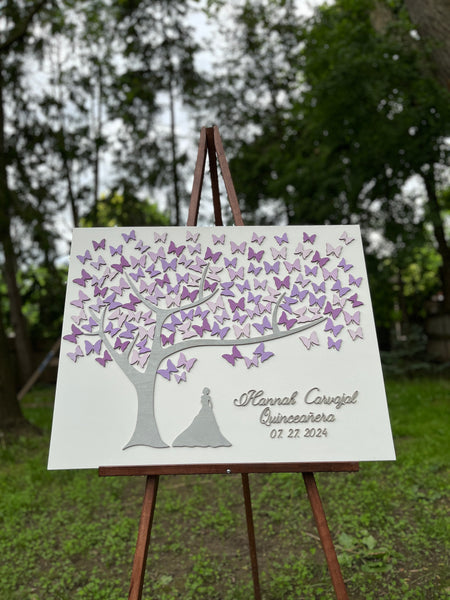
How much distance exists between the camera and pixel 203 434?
180cm

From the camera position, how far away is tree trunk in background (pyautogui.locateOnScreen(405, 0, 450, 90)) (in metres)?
4.47

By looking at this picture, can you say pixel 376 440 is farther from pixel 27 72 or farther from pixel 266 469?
pixel 27 72

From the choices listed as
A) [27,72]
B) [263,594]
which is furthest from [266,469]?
[27,72]

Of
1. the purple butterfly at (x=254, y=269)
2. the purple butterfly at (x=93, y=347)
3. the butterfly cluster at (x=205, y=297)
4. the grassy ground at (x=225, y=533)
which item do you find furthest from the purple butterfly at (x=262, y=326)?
the grassy ground at (x=225, y=533)

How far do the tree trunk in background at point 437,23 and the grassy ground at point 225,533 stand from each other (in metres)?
3.27

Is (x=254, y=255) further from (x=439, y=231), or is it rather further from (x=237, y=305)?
(x=439, y=231)

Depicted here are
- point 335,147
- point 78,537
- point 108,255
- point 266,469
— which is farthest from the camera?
point 335,147

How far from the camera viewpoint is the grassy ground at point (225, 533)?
2.71 m

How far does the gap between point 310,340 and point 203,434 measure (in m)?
0.51

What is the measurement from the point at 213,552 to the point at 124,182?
8.08 metres

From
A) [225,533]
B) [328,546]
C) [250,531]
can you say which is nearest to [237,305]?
[328,546]

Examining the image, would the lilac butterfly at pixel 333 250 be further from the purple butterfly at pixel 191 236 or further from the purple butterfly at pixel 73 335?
the purple butterfly at pixel 73 335

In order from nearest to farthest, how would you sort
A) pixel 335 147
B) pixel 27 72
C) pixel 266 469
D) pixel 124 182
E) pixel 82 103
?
pixel 266 469 < pixel 335 147 < pixel 27 72 < pixel 124 182 < pixel 82 103

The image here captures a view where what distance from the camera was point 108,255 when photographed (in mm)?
2061
